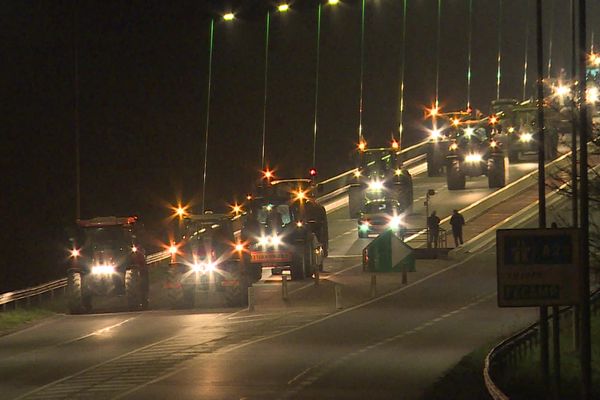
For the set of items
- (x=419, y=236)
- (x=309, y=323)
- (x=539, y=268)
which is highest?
(x=419, y=236)

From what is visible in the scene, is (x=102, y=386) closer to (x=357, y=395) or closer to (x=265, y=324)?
(x=357, y=395)

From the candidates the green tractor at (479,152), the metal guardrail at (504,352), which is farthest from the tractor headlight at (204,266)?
the green tractor at (479,152)

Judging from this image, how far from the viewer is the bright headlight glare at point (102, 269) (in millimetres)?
33384

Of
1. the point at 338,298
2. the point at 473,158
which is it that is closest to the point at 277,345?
the point at 338,298

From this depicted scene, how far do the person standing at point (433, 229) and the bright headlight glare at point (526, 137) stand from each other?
17.2 meters

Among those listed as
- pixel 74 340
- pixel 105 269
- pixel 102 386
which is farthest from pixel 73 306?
pixel 102 386

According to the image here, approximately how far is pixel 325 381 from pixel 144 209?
83452 millimetres

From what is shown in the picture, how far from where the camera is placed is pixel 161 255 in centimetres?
4638

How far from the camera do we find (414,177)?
67.4 meters

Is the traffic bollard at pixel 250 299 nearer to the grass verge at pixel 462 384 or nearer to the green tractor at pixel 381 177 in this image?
the grass verge at pixel 462 384

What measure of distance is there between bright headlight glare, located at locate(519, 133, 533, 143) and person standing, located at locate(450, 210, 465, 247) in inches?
647

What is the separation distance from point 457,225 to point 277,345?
70.0 ft

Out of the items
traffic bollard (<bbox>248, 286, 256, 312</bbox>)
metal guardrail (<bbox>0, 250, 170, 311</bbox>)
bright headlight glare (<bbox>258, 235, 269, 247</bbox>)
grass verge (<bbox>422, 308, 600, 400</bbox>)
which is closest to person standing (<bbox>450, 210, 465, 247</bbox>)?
bright headlight glare (<bbox>258, 235, 269, 247</bbox>)

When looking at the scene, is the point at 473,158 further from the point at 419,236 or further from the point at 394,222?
the point at 394,222
